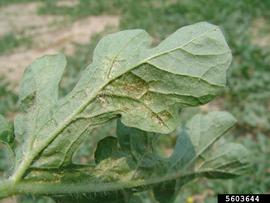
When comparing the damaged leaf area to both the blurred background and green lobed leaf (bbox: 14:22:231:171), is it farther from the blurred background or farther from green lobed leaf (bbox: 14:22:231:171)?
the blurred background

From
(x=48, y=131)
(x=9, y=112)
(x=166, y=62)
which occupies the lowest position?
(x=9, y=112)

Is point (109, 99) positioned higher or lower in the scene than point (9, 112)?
higher

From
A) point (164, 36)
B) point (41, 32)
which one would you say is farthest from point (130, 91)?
point (41, 32)

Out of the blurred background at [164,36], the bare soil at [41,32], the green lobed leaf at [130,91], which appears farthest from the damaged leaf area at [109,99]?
the bare soil at [41,32]

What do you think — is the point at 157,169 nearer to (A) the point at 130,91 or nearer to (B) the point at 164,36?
(A) the point at 130,91

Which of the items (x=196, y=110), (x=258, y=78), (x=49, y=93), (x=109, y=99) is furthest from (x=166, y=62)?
(x=258, y=78)

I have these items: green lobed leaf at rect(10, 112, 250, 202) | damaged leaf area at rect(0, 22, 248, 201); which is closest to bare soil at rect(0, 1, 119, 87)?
green lobed leaf at rect(10, 112, 250, 202)

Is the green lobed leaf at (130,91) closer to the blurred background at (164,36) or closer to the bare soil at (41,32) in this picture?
the blurred background at (164,36)

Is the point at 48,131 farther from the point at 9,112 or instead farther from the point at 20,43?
the point at 20,43
